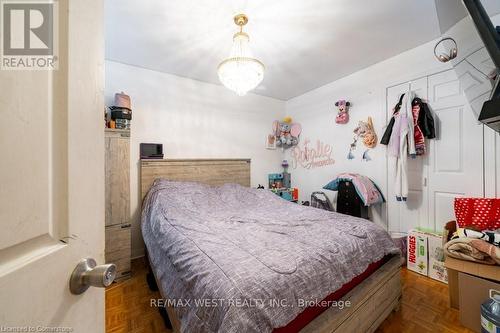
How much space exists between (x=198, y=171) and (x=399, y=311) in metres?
2.66

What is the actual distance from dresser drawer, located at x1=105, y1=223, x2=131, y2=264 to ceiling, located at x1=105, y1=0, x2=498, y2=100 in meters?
2.00

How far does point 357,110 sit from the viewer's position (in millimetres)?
3051

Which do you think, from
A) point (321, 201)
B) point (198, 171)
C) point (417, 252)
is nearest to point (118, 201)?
point (198, 171)

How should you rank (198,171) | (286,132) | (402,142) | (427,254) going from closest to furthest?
(427,254), (402,142), (198,171), (286,132)

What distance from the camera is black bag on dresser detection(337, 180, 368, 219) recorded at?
109 inches

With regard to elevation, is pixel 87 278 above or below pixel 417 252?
above

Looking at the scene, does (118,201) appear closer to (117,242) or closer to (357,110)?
(117,242)

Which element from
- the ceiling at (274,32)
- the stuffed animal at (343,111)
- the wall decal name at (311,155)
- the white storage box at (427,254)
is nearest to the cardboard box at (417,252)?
the white storage box at (427,254)

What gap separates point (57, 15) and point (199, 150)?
9.21 ft

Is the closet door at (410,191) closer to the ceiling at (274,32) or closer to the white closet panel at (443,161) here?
the white closet panel at (443,161)

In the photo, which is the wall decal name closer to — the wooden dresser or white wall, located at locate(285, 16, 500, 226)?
white wall, located at locate(285, 16, 500, 226)

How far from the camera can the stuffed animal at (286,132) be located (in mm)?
4008

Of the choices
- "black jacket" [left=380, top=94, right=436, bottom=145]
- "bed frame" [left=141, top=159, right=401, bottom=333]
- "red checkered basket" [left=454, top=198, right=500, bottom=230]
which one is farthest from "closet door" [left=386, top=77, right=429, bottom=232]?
"bed frame" [left=141, top=159, right=401, bottom=333]

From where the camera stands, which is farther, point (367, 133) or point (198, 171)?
point (198, 171)
